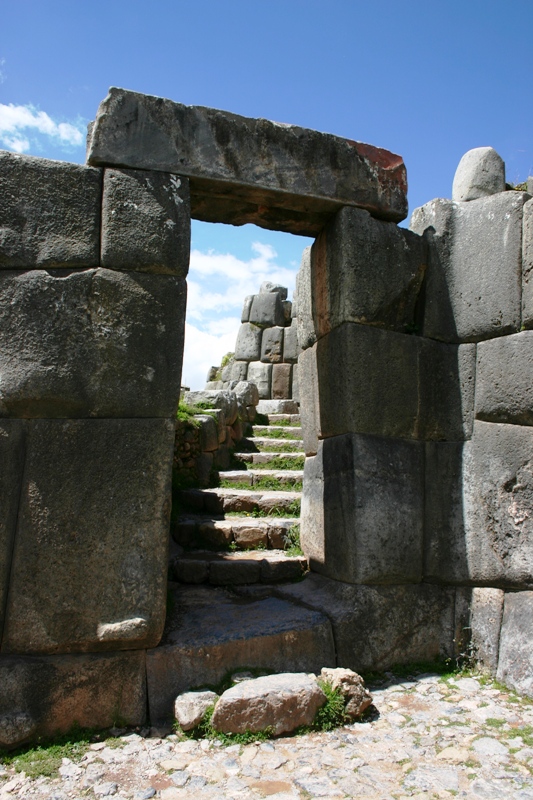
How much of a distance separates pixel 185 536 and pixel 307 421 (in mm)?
1711

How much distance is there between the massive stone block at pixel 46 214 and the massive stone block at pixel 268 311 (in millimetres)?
12515

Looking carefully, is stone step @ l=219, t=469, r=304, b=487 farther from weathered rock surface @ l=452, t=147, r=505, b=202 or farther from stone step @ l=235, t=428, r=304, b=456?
weathered rock surface @ l=452, t=147, r=505, b=202

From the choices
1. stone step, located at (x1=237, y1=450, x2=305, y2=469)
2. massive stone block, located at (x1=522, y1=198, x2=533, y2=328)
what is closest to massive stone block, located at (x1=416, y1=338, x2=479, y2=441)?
massive stone block, located at (x1=522, y1=198, x2=533, y2=328)

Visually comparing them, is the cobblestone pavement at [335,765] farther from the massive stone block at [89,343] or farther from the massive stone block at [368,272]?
the massive stone block at [368,272]

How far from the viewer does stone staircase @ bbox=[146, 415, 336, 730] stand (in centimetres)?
336

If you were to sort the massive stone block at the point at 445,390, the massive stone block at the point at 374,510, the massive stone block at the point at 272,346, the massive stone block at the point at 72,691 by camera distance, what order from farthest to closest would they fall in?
the massive stone block at the point at 272,346, the massive stone block at the point at 445,390, the massive stone block at the point at 374,510, the massive stone block at the point at 72,691

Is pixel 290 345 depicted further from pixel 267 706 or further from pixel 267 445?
pixel 267 706

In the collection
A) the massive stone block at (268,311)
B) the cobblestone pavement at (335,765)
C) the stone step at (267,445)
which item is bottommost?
the cobblestone pavement at (335,765)

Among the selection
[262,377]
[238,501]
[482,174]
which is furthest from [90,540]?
[262,377]

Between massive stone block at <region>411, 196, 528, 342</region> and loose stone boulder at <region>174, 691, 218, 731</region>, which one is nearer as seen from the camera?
loose stone boulder at <region>174, 691, 218, 731</region>

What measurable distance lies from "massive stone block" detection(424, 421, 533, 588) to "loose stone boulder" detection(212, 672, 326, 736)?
4.36ft

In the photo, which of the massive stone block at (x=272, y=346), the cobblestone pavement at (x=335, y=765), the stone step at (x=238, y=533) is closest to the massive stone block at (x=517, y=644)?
the cobblestone pavement at (x=335, y=765)

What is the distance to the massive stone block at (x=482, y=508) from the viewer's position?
3.79 m

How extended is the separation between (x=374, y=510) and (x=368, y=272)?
1541mm
